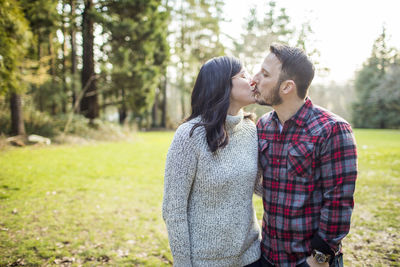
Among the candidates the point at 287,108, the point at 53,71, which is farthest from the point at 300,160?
the point at 53,71

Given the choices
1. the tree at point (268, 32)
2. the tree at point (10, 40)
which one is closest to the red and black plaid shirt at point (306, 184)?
the tree at point (268, 32)

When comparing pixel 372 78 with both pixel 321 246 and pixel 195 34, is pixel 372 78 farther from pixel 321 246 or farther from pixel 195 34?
pixel 321 246

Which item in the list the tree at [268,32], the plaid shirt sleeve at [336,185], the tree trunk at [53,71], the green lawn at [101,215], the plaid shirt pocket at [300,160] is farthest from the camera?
the tree trunk at [53,71]

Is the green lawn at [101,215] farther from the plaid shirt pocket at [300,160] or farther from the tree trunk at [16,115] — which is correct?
the tree trunk at [16,115]

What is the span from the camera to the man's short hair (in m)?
1.78

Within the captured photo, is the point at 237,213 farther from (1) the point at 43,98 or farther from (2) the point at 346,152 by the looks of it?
(1) the point at 43,98

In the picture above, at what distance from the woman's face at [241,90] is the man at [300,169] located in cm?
6

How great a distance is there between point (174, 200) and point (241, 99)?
0.89 m

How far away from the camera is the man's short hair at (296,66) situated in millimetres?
1780

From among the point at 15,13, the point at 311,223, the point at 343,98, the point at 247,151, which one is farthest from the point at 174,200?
the point at 343,98

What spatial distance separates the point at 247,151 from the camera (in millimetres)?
1891

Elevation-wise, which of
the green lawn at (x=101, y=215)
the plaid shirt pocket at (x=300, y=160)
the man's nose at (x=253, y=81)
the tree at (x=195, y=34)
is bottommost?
the green lawn at (x=101, y=215)

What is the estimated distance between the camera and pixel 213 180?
5.54ft

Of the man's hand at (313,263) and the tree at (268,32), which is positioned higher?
the tree at (268,32)
